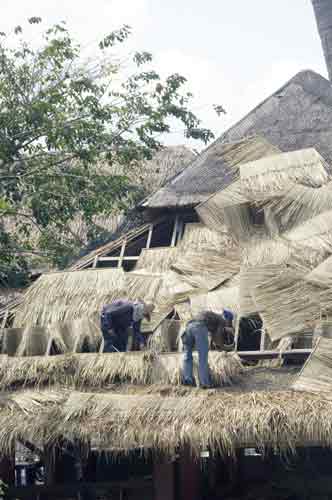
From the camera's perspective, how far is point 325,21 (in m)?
23.5

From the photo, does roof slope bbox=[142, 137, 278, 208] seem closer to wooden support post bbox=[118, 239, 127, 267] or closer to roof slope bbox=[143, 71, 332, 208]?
roof slope bbox=[143, 71, 332, 208]

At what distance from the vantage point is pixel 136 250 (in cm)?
1281

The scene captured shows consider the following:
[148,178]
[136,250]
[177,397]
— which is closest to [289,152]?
[136,250]

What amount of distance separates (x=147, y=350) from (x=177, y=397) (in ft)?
3.27

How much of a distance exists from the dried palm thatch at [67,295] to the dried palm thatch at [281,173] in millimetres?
2147

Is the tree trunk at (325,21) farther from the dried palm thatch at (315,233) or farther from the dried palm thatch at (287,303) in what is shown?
the dried palm thatch at (287,303)

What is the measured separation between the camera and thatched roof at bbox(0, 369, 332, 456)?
8.75 m

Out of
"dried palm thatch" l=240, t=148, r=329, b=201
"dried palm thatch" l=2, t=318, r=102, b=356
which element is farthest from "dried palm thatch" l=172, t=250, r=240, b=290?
"dried palm thatch" l=2, t=318, r=102, b=356

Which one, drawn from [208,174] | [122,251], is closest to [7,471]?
[122,251]

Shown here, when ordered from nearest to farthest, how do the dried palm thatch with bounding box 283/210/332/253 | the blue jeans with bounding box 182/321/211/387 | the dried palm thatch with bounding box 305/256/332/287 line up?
the blue jeans with bounding box 182/321/211/387, the dried palm thatch with bounding box 305/256/332/287, the dried palm thatch with bounding box 283/210/332/253

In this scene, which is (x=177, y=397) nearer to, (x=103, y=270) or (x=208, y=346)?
(x=208, y=346)

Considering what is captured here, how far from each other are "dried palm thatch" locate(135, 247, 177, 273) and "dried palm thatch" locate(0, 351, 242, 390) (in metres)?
1.89

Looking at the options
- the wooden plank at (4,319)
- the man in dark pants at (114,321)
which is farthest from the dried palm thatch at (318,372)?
the wooden plank at (4,319)

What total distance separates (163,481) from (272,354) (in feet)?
5.89
